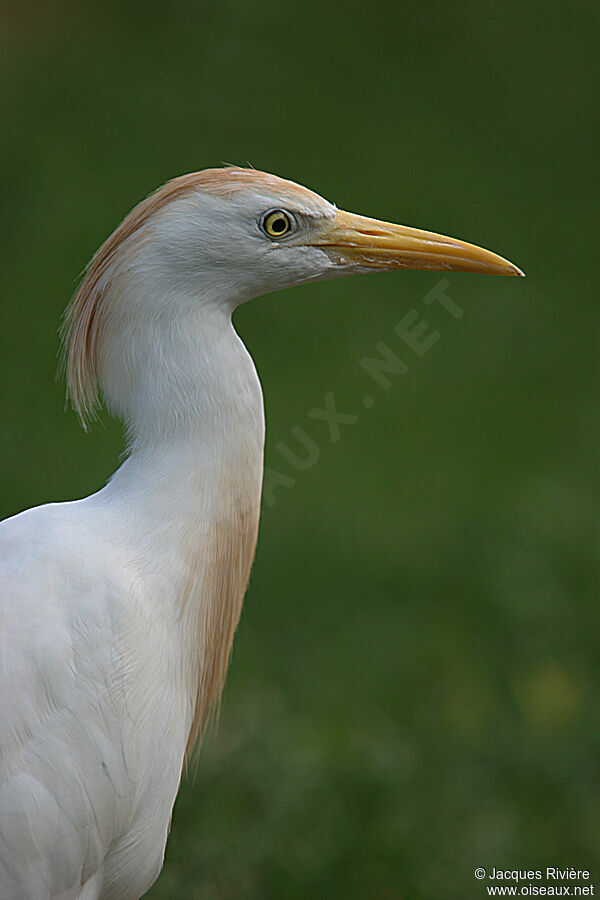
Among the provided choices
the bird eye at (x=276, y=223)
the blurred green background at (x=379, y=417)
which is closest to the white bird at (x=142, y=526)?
the bird eye at (x=276, y=223)

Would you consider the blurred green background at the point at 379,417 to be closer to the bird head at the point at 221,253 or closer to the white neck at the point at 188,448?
the white neck at the point at 188,448

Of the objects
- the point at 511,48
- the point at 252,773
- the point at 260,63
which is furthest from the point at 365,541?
the point at 511,48

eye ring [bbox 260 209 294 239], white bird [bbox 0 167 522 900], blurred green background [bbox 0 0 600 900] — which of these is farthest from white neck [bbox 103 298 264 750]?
blurred green background [bbox 0 0 600 900]

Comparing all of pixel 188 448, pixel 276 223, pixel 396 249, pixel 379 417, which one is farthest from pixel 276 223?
pixel 379 417

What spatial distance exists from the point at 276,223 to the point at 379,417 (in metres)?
2.66

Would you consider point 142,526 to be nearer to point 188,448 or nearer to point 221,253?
point 188,448

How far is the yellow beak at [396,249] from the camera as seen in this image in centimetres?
146

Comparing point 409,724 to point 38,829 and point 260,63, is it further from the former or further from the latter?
point 260,63

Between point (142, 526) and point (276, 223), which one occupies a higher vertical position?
point (276, 223)

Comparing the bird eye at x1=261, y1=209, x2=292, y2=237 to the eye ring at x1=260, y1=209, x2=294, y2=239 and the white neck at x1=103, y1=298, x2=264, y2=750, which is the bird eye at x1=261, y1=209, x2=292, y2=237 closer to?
the eye ring at x1=260, y1=209, x2=294, y2=239

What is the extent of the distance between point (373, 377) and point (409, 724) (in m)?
1.75

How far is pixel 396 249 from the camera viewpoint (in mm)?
1469

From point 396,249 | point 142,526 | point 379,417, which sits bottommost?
point 379,417

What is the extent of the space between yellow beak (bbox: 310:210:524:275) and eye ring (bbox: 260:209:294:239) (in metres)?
0.06
